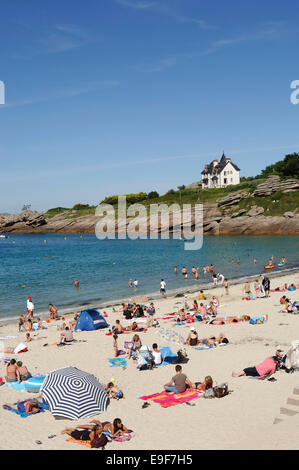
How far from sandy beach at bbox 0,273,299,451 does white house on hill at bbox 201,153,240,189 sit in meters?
117

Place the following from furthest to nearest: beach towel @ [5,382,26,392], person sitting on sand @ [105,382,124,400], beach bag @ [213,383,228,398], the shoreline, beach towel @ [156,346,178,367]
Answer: the shoreline < beach towel @ [156,346,178,367] < beach towel @ [5,382,26,392] < person sitting on sand @ [105,382,124,400] < beach bag @ [213,383,228,398]

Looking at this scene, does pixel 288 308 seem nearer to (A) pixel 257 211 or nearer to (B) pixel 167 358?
(B) pixel 167 358

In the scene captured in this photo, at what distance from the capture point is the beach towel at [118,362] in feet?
46.6

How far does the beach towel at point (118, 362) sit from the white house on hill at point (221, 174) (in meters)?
123

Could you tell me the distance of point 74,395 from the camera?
1029cm

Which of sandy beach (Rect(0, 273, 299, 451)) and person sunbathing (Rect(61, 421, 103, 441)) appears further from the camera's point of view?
person sunbathing (Rect(61, 421, 103, 441))

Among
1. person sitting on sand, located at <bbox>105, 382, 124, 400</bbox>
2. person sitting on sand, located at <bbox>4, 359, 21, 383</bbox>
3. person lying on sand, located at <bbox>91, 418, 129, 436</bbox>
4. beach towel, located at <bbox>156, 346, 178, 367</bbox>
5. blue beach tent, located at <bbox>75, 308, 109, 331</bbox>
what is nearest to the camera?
person lying on sand, located at <bbox>91, 418, 129, 436</bbox>

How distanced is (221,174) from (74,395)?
427ft

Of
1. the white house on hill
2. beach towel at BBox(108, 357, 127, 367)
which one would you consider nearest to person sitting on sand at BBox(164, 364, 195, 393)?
beach towel at BBox(108, 357, 127, 367)

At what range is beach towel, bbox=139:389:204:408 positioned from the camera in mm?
10680

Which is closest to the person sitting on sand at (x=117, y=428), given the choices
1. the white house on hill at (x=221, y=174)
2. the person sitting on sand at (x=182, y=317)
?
the person sitting on sand at (x=182, y=317)

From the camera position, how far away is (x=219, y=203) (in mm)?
98062

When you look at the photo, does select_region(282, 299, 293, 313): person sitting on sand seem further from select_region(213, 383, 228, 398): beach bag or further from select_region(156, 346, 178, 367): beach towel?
select_region(213, 383, 228, 398): beach bag

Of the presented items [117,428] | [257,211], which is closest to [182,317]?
[117,428]
